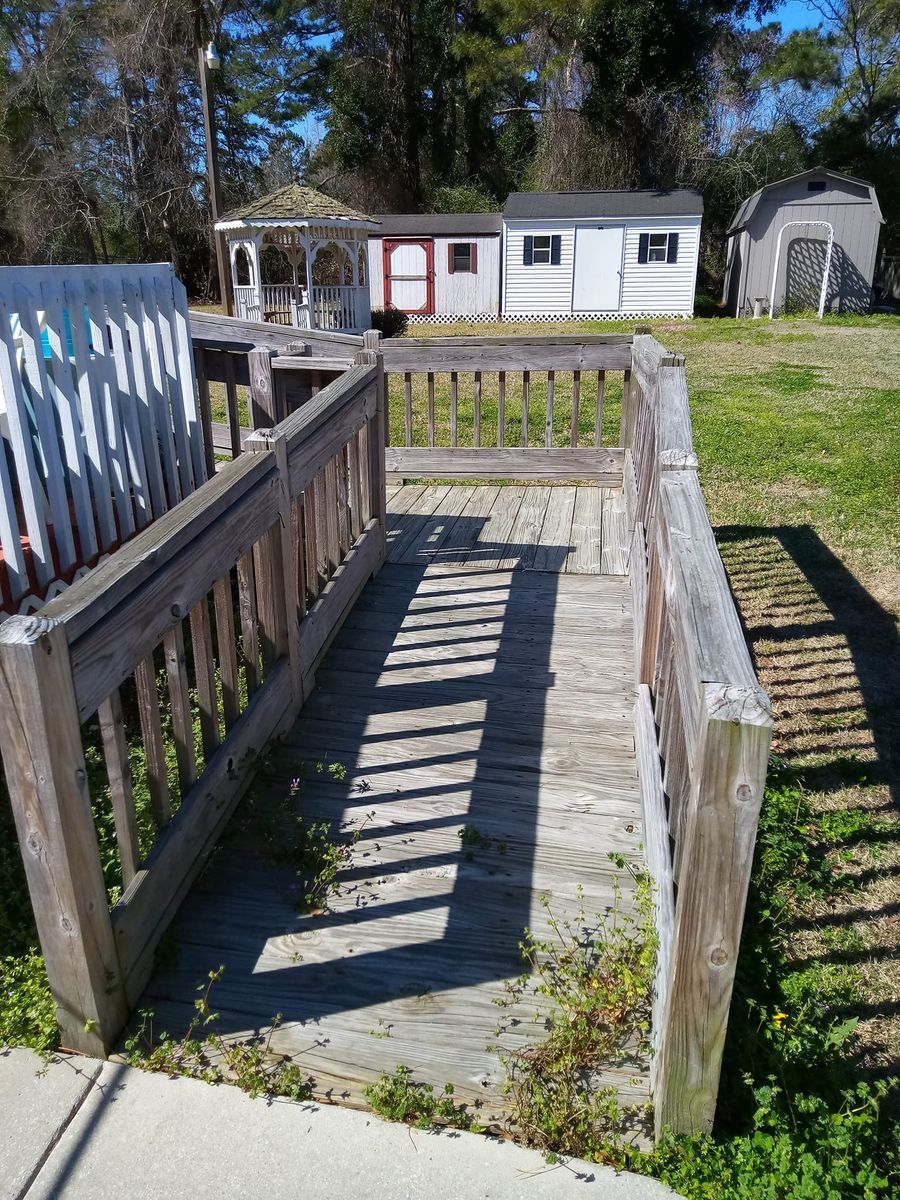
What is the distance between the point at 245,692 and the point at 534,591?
186 centimetres

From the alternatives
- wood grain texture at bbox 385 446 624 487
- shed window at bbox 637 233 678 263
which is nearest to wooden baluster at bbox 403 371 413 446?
wood grain texture at bbox 385 446 624 487

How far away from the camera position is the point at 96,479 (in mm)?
4121

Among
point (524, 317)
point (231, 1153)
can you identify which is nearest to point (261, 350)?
point (231, 1153)

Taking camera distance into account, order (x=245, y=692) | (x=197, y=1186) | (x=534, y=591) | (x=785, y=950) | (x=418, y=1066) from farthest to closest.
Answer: (x=534, y=591) < (x=245, y=692) < (x=785, y=950) < (x=418, y=1066) < (x=197, y=1186)

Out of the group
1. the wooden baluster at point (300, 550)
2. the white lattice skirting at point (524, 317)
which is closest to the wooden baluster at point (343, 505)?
the wooden baluster at point (300, 550)

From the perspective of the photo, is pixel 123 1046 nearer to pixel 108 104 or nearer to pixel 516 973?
pixel 516 973

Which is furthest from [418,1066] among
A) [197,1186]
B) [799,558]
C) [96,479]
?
[799,558]

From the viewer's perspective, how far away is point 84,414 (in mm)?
3979

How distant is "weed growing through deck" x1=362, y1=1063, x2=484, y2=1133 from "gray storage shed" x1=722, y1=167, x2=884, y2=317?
2582 cm

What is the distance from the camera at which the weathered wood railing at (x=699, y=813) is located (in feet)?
5.46

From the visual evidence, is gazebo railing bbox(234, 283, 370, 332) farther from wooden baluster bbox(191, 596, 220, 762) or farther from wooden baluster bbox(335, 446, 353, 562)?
wooden baluster bbox(191, 596, 220, 762)

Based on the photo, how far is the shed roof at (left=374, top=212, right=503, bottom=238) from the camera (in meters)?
26.6

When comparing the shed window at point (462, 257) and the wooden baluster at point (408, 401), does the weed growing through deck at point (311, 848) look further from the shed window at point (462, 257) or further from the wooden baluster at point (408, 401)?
the shed window at point (462, 257)

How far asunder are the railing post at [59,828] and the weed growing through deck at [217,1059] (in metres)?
0.09
